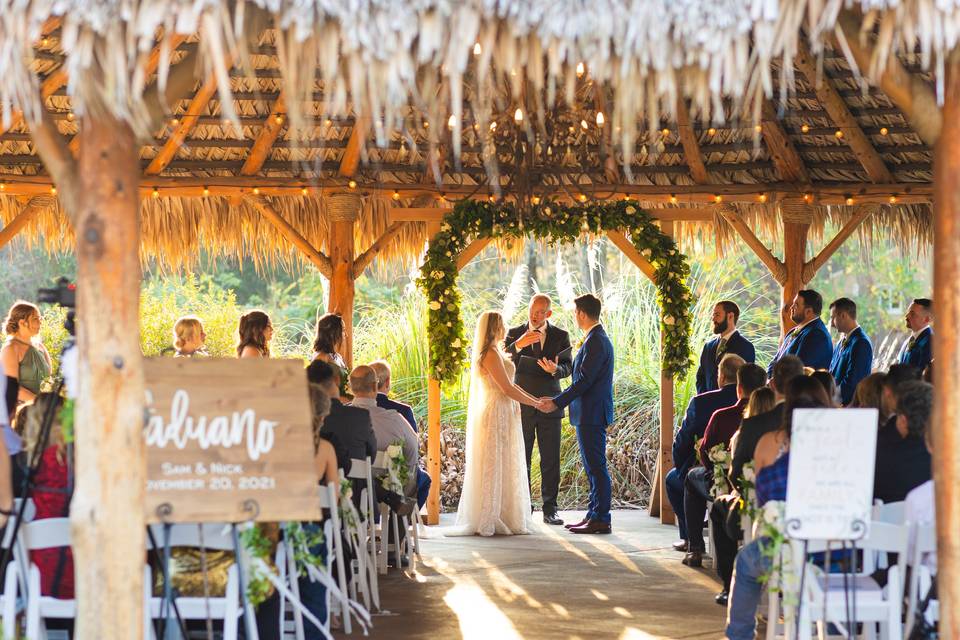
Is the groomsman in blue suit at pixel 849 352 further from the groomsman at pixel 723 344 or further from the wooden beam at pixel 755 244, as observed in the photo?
the wooden beam at pixel 755 244

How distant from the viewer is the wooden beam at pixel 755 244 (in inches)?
383

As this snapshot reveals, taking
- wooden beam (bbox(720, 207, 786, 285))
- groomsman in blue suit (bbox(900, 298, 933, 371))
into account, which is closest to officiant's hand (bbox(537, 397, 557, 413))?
wooden beam (bbox(720, 207, 786, 285))

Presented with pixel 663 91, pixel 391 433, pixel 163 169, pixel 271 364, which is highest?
pixel 163 169

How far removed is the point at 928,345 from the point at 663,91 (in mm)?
5226

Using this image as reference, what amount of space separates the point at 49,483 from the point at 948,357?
9.71 ft

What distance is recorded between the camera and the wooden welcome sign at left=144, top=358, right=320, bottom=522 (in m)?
3.97

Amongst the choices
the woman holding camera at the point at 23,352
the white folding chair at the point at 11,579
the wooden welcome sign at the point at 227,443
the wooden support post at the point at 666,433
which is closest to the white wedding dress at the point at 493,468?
the wooden support post at the point at 666,433

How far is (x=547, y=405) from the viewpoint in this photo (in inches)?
361

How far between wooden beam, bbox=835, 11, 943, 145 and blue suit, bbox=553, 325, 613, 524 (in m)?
4.97

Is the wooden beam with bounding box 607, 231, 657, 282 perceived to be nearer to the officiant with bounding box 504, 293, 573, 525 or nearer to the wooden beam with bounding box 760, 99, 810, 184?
the officiant with bounding box 504, 293, 573, 525

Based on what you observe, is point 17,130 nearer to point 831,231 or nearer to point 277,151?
point 277,151

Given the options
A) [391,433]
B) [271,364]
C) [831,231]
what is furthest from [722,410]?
[831,231]

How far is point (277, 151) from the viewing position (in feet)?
32.2

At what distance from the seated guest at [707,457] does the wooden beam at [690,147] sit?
3114mm
